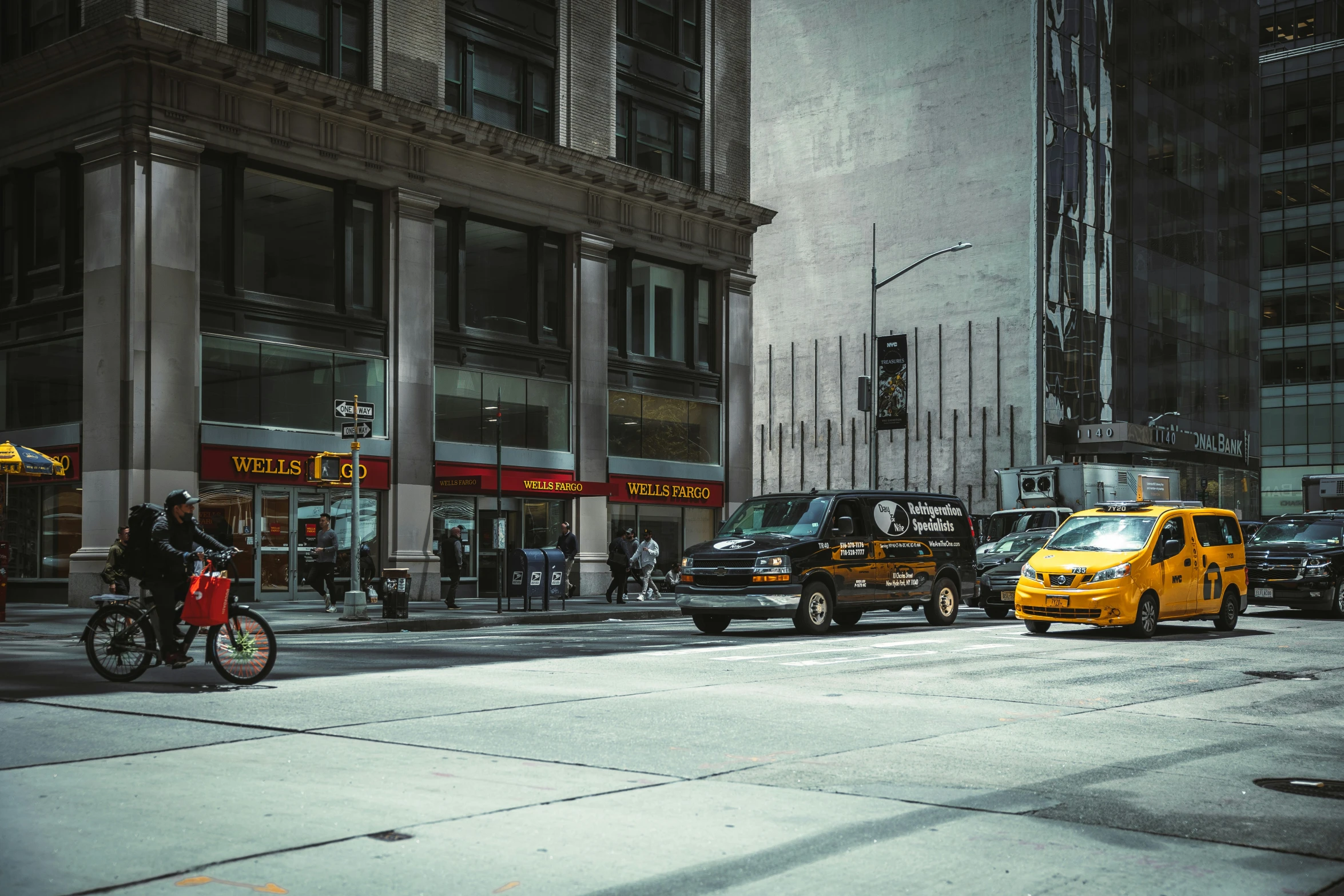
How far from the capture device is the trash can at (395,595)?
2305 cm

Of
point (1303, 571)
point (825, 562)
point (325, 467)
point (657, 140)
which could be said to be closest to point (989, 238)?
point (657, 140)

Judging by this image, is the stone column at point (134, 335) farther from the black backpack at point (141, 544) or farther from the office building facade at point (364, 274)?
the black backpack at point (141, 544)

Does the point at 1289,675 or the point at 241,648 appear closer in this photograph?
the point at 241,648

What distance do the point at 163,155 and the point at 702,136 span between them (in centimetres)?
1768

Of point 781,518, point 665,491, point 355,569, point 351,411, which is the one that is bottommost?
point 355,569

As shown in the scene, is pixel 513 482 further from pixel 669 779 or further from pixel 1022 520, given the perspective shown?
pixel 669 779

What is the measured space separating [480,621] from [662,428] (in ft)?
51.2

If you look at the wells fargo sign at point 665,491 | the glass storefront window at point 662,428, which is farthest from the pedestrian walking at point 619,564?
the glass storefront window at point 662,428

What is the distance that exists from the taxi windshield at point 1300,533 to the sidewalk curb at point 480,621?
11.6 metres

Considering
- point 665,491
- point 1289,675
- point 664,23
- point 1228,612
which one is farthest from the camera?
point 664,23

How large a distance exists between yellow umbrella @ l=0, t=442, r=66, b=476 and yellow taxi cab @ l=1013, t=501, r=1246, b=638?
16.2m

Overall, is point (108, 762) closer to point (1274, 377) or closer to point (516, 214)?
point (516, 214)

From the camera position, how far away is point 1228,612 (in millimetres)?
20469

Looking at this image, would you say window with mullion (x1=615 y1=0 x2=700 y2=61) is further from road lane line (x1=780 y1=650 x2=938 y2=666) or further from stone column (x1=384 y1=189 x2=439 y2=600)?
road lane line (x1=780 y1=650 x2=938 y2=666)
